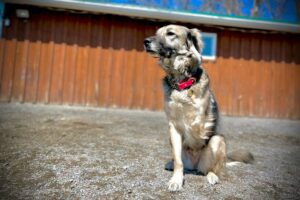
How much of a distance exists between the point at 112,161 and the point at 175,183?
1.15 m

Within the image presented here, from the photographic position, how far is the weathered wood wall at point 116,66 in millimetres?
9203

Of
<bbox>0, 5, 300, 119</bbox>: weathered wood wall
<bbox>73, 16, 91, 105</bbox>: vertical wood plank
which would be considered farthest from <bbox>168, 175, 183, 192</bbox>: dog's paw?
<bbox>73, 16, 91, 105</bbox>: vertical wood plank

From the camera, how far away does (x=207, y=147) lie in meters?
3.71

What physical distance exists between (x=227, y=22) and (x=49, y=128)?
5.76 meters

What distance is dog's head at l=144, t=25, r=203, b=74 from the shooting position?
148 inches

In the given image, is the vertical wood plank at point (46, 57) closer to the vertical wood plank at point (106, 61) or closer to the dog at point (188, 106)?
the vertical wood plank at point (106, 61)

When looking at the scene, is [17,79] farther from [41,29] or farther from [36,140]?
[36,140]

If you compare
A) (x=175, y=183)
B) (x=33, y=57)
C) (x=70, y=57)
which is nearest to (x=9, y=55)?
(x=33, y=57)

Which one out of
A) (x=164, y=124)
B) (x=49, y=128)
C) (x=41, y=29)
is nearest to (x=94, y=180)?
(x=49, y=128)

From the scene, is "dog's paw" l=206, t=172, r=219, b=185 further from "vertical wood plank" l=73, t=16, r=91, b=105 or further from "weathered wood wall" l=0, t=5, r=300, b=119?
"vertical wood plank" l=73, t=16, r=91, b=105

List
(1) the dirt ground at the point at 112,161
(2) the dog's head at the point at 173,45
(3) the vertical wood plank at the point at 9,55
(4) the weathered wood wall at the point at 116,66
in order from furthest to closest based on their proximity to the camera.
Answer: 1. (4) the weathered wood wall at the point at 116,66
2. (3) the vertical wood plank at the point at 9,55
3. (2) the dog's head at the point at 173,45
4. (1) the dirt ground at the point at 112,161

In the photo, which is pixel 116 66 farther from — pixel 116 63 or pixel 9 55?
pixel 9 55

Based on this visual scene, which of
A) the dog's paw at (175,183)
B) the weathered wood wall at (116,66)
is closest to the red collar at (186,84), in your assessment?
the dog's paw at (175,183)

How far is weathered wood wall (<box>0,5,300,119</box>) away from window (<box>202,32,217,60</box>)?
16 cm
